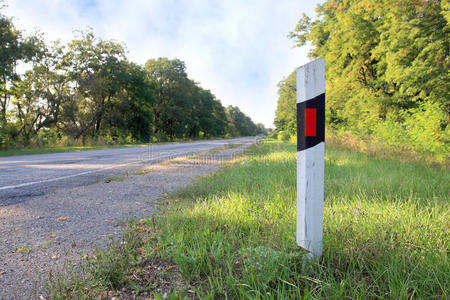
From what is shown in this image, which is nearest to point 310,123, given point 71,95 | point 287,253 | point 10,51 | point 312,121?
point 312,121

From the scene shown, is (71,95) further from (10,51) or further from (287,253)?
(287,253)

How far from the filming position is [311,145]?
131cm

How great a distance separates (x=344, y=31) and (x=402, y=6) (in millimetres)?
4418

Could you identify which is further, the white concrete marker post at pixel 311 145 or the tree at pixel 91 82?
the tree at pixel 91 82

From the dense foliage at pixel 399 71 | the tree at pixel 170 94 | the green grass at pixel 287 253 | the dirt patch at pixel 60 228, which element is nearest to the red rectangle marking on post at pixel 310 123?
the green grass at pixel 287 253

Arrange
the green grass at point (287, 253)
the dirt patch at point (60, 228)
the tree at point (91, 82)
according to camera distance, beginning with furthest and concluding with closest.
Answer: the tree at point (91, 82), the dirt patch at point (60, 228), the green grass at point (287, 253)

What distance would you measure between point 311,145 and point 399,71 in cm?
894

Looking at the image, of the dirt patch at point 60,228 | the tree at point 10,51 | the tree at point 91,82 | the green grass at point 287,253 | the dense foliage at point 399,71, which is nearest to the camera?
the green grass at point 287,253

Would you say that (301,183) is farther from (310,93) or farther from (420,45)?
(420,45)

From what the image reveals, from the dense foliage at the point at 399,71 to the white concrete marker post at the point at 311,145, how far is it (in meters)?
5.33

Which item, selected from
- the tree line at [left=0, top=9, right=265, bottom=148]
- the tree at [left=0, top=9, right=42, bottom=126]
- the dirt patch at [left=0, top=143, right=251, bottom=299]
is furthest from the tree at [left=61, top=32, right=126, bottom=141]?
the dirt patch at [left=0, top=143, right=251, bottom=299]

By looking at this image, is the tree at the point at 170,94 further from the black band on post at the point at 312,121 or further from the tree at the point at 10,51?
the black band on post at the point at 312,121

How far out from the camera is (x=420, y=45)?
7.36 meters

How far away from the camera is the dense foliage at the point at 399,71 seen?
6.40m
